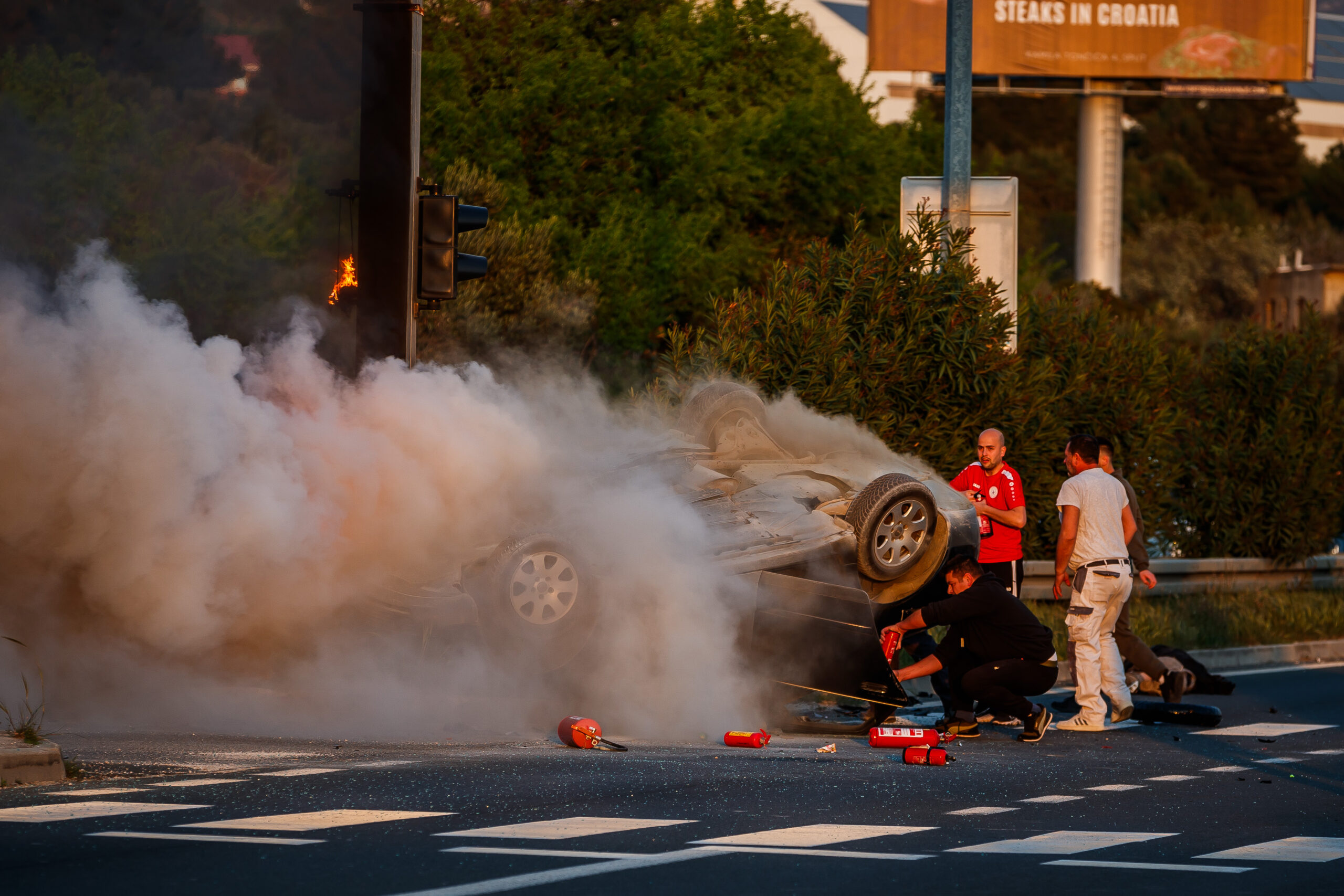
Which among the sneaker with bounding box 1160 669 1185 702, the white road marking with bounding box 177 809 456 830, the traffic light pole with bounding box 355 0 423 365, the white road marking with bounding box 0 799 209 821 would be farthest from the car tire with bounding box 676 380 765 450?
the white road marking with bounding box 0 799 209 821

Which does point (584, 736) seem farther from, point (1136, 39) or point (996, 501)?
point (1136, 39)

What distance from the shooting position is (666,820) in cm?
721

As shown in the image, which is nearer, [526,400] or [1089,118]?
[526,400]

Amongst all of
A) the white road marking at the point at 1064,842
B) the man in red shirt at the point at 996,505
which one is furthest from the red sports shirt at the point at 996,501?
the white road marking at the point at 1064,842

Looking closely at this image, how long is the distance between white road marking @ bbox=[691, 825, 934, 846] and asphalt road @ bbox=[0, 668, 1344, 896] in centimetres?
2

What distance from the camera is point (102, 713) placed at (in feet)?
32.7

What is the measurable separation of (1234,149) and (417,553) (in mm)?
68074

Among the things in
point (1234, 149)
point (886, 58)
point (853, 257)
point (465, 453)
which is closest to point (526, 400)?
point (465, 453)

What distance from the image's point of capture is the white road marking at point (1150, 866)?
252 inches

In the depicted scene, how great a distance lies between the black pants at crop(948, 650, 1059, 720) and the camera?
10359 mm

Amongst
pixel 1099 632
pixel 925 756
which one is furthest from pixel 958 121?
pixel 925 756

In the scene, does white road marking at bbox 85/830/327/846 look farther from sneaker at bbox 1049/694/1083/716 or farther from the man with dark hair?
the man with dark hair

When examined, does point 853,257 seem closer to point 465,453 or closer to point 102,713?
point 465,453

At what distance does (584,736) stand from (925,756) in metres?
1.74
